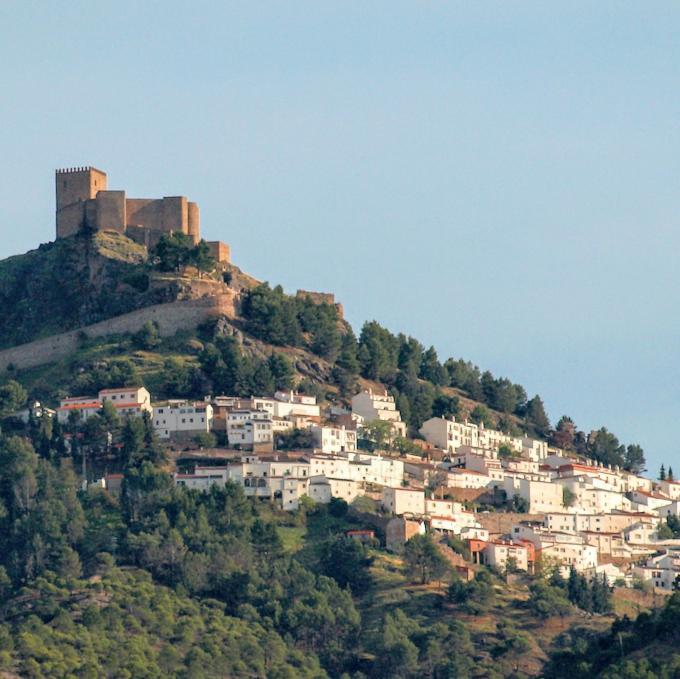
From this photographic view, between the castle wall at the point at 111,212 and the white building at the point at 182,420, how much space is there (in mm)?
21388

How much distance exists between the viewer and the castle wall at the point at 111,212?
154 m

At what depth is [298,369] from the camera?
479ft

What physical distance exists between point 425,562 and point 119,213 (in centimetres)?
4069

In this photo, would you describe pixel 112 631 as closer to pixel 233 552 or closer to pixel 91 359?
pixel 233 552

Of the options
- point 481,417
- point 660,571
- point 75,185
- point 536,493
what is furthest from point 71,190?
point 660,571

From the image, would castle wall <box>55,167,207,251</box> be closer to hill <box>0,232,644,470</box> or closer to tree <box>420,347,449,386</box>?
hill <box>0,232,644,470</box>

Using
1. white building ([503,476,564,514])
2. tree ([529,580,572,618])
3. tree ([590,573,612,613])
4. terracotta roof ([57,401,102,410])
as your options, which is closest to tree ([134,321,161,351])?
terracotta roof ([57,401,102,410])

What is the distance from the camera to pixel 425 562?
12138cm

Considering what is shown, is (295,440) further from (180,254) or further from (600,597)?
(600,597)

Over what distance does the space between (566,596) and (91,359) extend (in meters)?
33.9

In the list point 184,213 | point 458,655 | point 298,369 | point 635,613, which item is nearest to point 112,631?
point 458,655

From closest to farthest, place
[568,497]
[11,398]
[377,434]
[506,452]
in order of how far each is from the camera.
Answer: [568,497]
[11,398]
[377,434]
[506,452]

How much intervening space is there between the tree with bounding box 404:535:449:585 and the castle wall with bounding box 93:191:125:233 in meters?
38.7

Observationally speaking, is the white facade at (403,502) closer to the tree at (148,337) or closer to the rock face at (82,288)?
the tree at (148,337)
